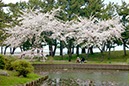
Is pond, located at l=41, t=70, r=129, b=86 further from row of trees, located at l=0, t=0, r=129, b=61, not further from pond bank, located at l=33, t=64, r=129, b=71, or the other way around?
row of trees, located at l=0, t=0, r=129, b=61

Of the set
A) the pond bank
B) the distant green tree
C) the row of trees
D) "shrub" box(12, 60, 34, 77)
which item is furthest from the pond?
the distant green tree

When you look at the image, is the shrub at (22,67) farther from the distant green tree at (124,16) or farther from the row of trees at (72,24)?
the distant green tree at (124,16)

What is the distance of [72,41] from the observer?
2311 inches

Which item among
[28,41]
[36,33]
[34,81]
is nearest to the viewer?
[34,81]

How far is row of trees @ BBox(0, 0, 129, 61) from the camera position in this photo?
175 feet

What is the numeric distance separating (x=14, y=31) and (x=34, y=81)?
3094 centimetres

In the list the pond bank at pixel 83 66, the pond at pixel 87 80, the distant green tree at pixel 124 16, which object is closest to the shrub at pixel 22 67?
the pond at pixel 87 80

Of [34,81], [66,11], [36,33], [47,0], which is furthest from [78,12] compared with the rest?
[34,81]

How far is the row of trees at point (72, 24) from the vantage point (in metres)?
53.4

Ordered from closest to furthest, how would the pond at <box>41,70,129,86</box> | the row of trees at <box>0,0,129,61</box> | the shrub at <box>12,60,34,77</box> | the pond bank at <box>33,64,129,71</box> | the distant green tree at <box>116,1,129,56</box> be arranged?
the pond at <box>41,70,129,86</box> < the shrub at <box>12,60,34,77</box> < the pond bank at <box>33,64,129,71</box> < the row of trees at <box>0,0,129,61</box> < the distant green tree at <box>116,1,129,56</box>

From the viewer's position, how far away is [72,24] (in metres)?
57.5

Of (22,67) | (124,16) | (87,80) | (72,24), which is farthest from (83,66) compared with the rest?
(22,67)

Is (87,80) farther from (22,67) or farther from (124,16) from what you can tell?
(124,16)

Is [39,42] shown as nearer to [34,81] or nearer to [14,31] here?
[14,31]
